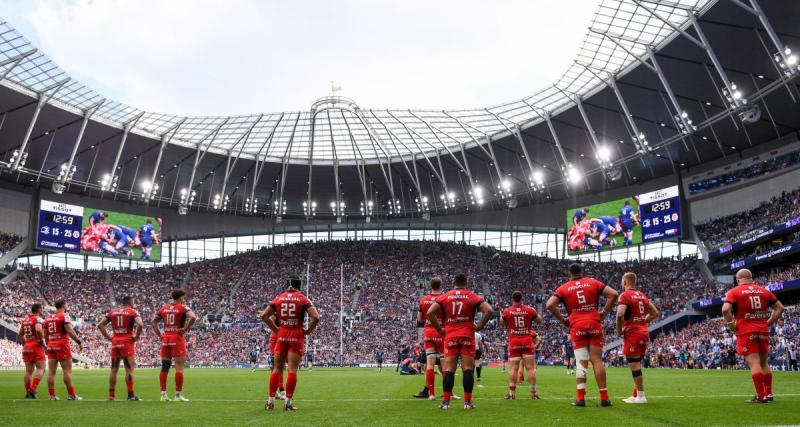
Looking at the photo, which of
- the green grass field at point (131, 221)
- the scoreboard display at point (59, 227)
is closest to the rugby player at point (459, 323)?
the scoreboard display at point (59, 227)

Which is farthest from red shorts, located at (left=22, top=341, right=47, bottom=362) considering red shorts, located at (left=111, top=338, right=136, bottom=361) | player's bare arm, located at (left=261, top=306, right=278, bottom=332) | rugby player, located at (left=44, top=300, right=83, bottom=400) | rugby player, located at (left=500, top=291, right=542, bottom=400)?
rugby player, located at (left=500, top=291, right=542, bottom=400)

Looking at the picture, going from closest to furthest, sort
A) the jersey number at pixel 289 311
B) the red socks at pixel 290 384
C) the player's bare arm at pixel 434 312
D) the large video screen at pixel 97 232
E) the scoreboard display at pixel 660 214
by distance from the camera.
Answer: the red socks at pixel 290 384, the player's bare arm at pixel 434 312, the jersey number at pixel 289 311, the scoreboard display at pixel 660 214, the large video screen at pixel 97 232

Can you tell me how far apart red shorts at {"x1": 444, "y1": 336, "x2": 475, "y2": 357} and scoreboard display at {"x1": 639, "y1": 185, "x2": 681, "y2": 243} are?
4984 cm

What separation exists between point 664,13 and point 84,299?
56763 mm

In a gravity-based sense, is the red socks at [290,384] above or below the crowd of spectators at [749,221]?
below

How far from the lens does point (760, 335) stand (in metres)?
11.6

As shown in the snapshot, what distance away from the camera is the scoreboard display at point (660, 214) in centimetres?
5641

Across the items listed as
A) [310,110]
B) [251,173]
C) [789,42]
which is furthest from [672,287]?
[251,173]

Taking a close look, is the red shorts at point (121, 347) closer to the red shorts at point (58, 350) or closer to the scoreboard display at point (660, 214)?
the red shorts at point (58, 350)

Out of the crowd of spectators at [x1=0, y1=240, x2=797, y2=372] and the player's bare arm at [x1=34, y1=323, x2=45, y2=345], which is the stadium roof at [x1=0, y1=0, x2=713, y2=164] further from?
the player's bare arm at [x1=34, y1=323, x2=45, y2=345]

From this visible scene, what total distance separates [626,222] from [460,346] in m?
52.0

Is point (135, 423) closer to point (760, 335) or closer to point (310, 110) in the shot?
point (760, 335)

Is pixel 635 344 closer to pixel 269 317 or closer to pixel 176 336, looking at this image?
pixel 269 317

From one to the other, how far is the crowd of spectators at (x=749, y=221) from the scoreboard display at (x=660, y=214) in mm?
4258
